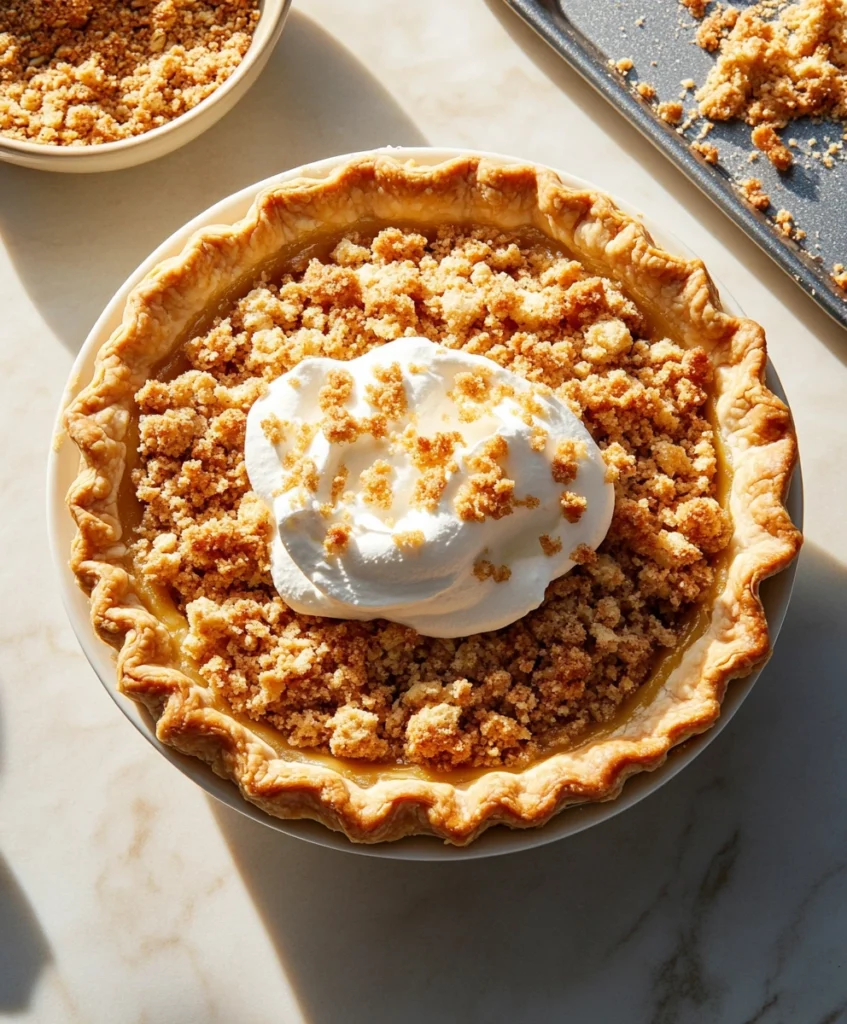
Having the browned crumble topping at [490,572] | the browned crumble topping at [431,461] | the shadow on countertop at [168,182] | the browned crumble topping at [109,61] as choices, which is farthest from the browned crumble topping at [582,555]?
the browned crumble topping at [109,61]

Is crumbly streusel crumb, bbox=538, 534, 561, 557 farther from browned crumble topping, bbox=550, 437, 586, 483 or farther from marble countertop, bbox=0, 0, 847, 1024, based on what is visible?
marble countertop, bbox=0, 0, 847, 1024

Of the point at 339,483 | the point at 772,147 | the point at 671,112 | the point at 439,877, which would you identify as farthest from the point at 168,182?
the point at 439,877

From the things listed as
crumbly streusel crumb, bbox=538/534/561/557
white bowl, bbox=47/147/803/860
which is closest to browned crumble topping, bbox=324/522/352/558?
crumbly streusel crumb, bbox=538/534/561/557

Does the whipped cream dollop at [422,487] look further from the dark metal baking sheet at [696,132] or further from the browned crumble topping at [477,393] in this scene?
the dark metal baking sheet at [696,132]

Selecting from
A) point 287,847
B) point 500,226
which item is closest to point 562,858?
point 287,847

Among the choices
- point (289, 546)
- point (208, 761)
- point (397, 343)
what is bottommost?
point (208, 761)

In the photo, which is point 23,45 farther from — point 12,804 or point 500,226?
point 12,804
